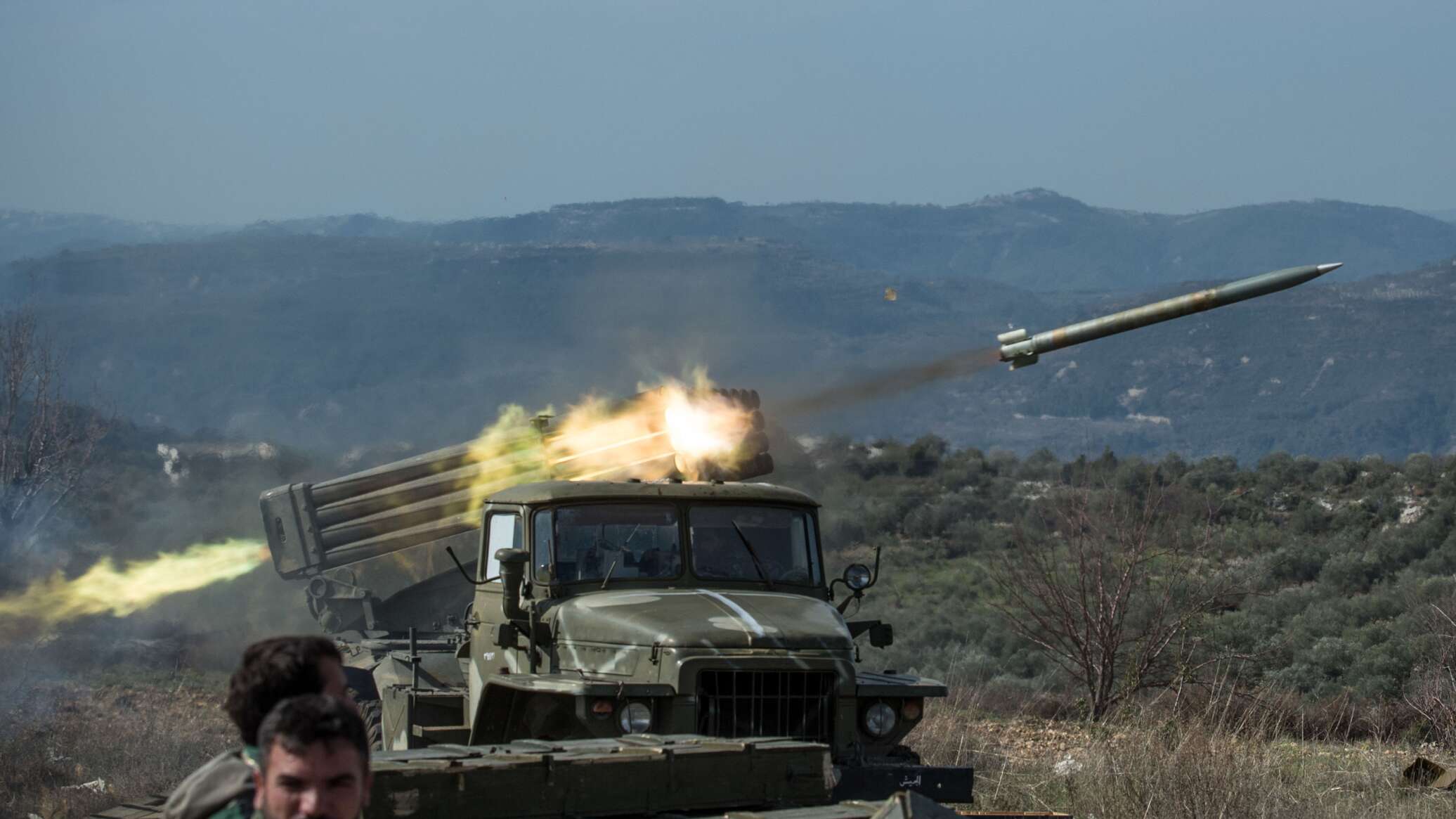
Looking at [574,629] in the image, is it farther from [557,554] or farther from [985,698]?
[985,698]

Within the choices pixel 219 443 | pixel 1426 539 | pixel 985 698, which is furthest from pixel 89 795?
pixel 219 443

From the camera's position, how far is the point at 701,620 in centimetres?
984

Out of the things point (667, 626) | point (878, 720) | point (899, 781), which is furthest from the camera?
point (878, 720)

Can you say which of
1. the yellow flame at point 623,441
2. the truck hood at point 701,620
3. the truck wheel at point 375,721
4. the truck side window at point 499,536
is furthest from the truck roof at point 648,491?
the yellow flame at point 623,441

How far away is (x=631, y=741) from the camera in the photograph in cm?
723

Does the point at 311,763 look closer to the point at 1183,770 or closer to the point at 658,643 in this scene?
the point at 658,643

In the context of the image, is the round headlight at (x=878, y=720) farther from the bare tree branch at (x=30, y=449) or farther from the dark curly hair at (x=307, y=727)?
the bare tree branch at (x=30, y=449)

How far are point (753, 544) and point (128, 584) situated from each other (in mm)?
20094

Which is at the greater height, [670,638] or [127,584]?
[670,638]

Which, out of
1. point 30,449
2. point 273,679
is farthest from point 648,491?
point 30,449

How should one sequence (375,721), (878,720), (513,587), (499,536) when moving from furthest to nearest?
(375,721) < (499,536) < (513,587) < (878,720)

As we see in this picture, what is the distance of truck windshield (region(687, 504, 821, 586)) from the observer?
36.3 feet

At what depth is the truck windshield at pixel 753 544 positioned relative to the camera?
435 inches

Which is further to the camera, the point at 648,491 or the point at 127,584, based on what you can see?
the point at 127,584
